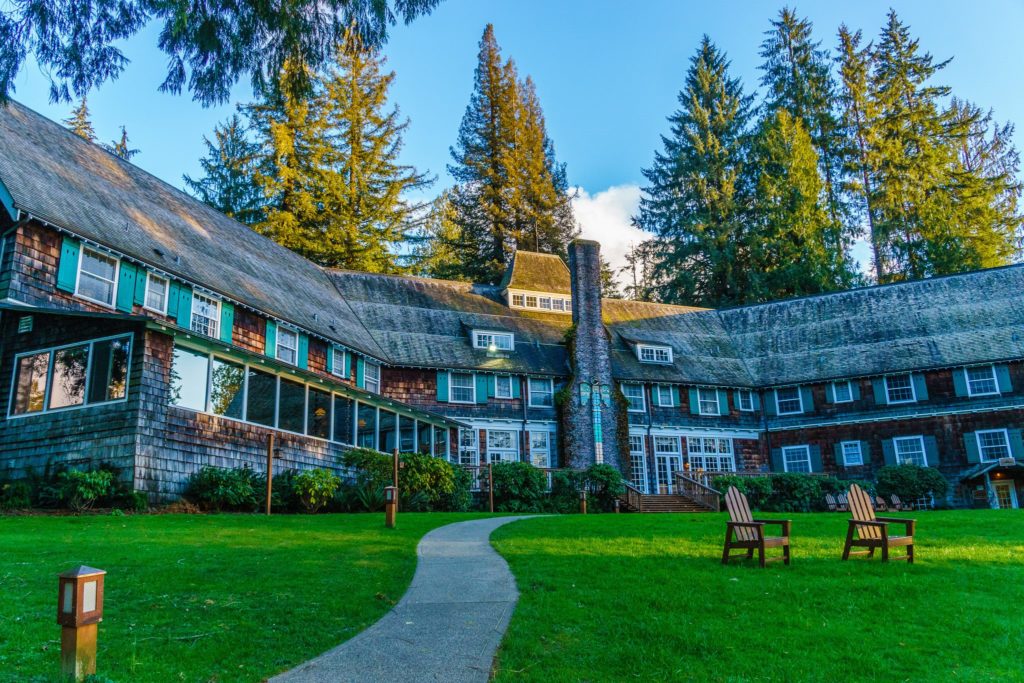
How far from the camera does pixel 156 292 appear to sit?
19.9 metres

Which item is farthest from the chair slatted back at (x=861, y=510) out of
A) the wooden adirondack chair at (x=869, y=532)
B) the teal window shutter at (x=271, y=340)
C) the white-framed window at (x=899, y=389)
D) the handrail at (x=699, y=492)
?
the white-framed window at (x=899, y=389)

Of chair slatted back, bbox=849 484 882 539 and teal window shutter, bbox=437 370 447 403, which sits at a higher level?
teal window shutter, bbox=437 370 447 403

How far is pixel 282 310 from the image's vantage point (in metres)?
23.9

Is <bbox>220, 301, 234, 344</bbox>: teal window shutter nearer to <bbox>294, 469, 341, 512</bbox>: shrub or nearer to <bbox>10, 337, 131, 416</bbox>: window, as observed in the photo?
<bbox>10, 337, 131, 416</bbox>: window

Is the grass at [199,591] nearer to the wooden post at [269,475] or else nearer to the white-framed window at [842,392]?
the wooden post at [269,475]

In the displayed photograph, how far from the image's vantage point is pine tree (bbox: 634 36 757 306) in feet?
158

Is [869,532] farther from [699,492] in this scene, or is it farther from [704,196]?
[704,196]

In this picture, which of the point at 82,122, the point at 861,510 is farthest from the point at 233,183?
the point at 861,510

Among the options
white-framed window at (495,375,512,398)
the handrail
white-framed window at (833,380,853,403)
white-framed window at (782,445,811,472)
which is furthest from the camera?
white-framed window at (782,445,811,472)

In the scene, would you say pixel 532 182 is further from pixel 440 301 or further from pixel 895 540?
pixel 895 540

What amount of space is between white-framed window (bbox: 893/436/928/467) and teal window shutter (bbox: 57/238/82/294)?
95.3ft

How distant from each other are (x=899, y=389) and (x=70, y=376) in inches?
1170

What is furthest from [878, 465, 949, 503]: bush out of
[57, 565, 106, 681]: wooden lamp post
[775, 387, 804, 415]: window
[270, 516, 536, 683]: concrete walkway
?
[57, 565, 106, 681]: wooden lamp post

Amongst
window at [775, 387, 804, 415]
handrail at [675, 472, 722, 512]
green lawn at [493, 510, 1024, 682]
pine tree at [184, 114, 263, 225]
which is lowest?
green lawn at [493, 510, 1024, 682]
